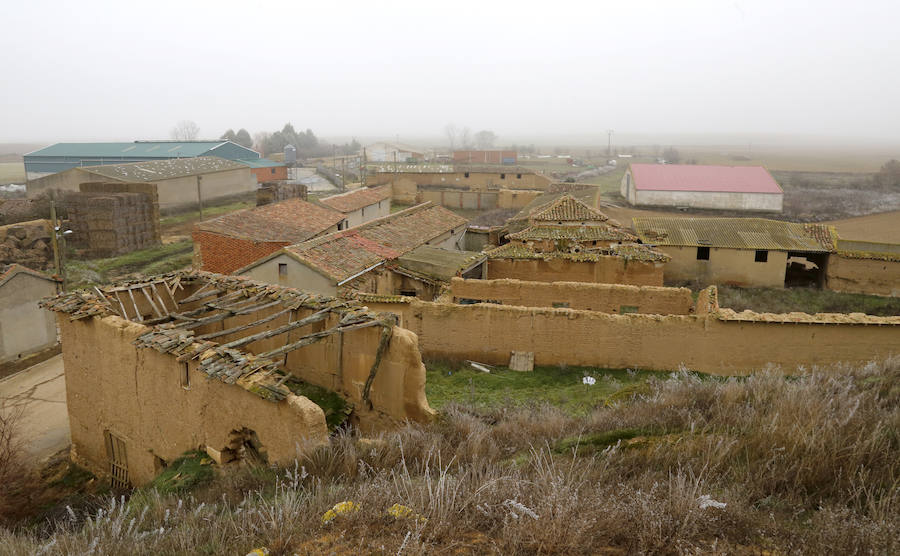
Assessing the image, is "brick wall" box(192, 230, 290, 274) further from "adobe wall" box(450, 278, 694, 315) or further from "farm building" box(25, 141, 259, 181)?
"farm building" box(25, 141, 259, 181)

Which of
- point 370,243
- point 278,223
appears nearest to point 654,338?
point 370,243

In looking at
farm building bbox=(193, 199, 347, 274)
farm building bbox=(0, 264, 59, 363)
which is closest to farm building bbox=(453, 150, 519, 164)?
farm building bbox=(193, 199, 347, 274)

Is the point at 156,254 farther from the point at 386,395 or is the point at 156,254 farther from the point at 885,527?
the point at 885,527

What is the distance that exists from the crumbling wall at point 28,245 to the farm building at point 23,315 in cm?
831

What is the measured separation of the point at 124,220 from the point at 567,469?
1182 inches

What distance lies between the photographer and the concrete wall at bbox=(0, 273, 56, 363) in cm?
1814

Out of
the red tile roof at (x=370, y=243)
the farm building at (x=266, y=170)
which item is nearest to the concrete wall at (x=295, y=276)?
the red tile roof at (x=370, y=243)

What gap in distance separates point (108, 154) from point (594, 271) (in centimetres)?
5472

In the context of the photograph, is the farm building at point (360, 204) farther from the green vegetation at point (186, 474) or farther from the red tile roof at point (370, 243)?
the green vegetation at point (186, 474)

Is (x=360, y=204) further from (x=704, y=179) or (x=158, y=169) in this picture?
(x=704, y=179)

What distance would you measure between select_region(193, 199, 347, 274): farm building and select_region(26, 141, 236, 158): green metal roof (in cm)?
3593

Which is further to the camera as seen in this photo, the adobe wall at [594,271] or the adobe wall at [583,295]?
the adobe wall at [594,271]

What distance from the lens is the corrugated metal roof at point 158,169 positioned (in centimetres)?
3894

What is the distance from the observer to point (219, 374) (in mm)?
8203
